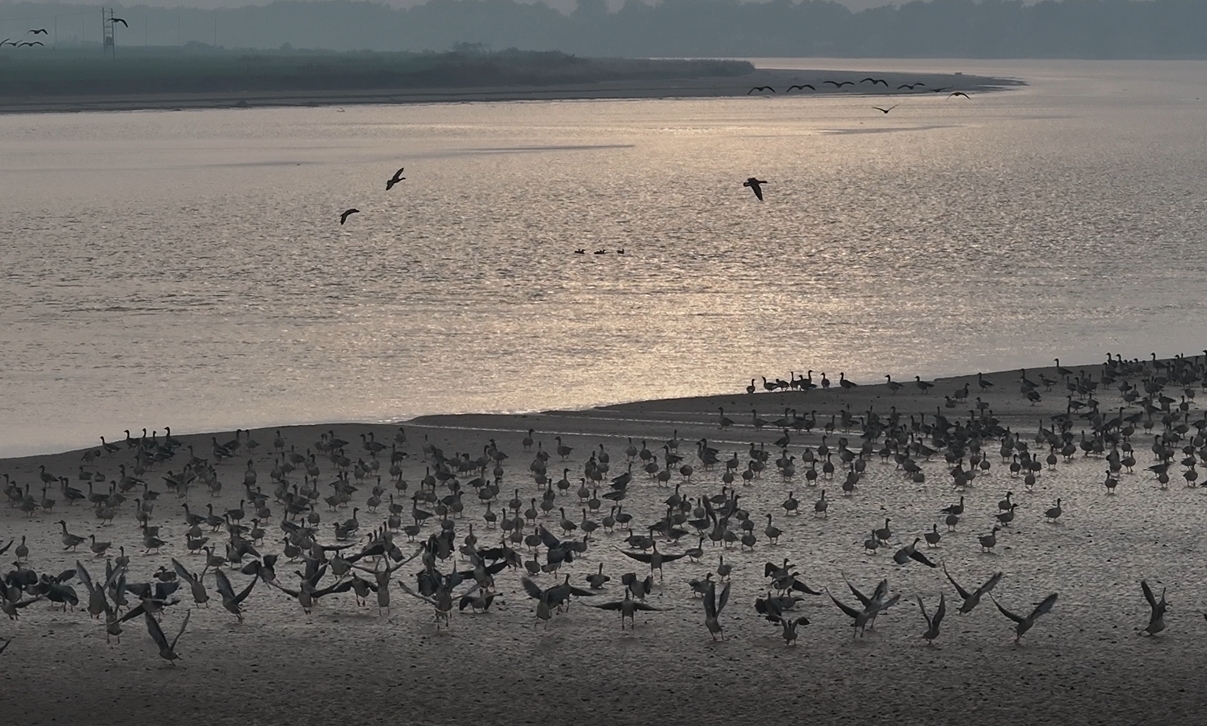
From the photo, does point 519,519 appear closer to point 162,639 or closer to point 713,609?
point 713,609

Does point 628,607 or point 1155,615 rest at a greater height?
point 628,607

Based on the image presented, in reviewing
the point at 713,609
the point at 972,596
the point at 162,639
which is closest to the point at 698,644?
the point at 713,609

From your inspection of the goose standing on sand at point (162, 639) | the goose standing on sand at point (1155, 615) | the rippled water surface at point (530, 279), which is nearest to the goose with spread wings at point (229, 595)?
the goose standing on sand at point (162, 639)

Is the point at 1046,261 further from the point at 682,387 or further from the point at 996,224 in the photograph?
the point at 682,387

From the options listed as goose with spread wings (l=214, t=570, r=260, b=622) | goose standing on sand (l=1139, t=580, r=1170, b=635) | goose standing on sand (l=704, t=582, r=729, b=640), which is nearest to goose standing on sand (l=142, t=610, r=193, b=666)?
goose with spread wings (l=214, t=570, r=260, b=622)

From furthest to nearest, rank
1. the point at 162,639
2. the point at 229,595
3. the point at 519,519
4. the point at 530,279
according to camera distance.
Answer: the point at 530,279 < the point at 519,519 < the point at 229,595 < the point at 162,639
